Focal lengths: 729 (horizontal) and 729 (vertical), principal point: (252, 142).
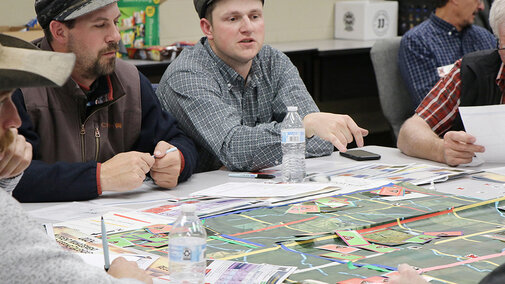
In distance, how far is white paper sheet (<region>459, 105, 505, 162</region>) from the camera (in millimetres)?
2367

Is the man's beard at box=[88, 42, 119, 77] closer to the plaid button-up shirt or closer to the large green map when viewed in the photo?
the plaid button-up shirt

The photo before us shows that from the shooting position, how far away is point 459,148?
2.46 metres

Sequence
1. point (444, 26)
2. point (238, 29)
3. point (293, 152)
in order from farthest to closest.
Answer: point (444, 26) < point (238, 29) < point (293, 152)

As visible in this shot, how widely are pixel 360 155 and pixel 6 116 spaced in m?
1.61

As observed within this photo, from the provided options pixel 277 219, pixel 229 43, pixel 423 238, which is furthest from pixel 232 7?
pixel 423 238

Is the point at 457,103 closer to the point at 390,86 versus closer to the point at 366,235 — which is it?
the point at 390,86

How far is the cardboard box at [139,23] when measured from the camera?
4.14 meters

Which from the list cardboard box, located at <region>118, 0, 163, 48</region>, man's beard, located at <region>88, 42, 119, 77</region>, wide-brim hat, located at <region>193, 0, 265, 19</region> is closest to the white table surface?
man's beard, located at <region>88, 42, 119, 77</region>

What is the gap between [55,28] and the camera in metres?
2.35

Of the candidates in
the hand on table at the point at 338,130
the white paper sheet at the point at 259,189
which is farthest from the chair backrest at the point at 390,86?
the white paper sheet at the point at 259,189

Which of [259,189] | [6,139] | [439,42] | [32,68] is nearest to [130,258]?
[6,139]

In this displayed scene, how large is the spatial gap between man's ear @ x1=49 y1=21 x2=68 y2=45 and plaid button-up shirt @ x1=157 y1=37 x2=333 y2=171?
43 centimetres

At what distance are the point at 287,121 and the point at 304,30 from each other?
10.4 ft

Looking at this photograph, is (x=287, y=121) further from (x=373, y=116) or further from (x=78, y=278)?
(x=373, y=116)
